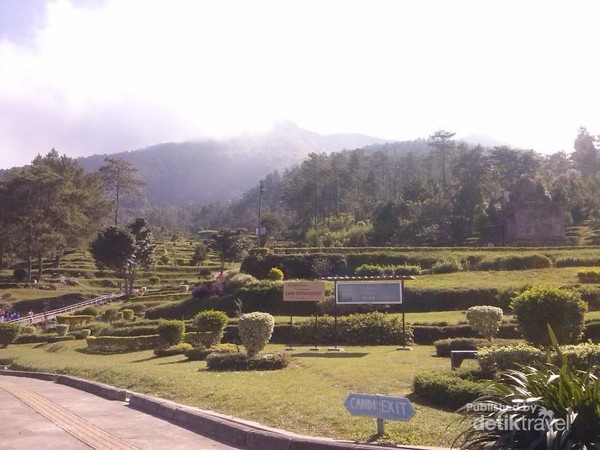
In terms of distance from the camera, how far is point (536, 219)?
204ft

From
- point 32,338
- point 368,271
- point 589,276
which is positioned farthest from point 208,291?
point 589,276

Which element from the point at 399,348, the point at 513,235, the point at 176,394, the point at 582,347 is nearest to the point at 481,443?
the point at 582,347

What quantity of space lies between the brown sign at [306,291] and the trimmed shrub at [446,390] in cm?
1314

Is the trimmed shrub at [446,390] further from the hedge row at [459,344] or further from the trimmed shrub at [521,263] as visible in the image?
the trimmed shrub at [521,263]

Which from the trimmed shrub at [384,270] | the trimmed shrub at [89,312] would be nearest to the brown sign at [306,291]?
the trimmed shrub at [384,270]

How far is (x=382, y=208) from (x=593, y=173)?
2007 inches

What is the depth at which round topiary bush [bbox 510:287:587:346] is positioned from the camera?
1566 cm

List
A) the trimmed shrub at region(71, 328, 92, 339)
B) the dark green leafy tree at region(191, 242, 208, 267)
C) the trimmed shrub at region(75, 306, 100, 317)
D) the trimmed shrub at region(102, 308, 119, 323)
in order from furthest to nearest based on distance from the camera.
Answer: the dark green leafy tree at region(191, 242, 208, 267), the trimmed shrub at region(75, 306, 100, 317), the trimmed shrub at region(102, 308, 119, 323), the trimmed shrub at region(71, 328, 92, 339)

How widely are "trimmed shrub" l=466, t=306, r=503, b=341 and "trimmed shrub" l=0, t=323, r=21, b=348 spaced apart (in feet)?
80.6

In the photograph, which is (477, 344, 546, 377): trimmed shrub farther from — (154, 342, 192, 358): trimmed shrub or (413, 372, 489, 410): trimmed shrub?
(154, 342, 192, 358): trimmed shrub

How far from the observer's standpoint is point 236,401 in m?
11.1

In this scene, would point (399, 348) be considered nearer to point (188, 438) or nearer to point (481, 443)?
point (188, 438)

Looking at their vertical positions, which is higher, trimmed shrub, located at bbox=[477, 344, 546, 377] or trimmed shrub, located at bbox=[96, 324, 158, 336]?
trimmed shrub, located at bbox=[477, 344, 546, 377]

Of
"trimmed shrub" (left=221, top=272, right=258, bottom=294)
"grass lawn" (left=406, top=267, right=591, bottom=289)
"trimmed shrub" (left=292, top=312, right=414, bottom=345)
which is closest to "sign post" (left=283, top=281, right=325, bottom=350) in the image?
"trimmed shrub" (left=292, top=312, right=414, bottom=345)
